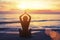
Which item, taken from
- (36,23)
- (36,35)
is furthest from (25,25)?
(36,23)

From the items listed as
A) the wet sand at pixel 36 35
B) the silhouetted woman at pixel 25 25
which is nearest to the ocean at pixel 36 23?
the wet sand at pixel 36 35

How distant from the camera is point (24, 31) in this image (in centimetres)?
890

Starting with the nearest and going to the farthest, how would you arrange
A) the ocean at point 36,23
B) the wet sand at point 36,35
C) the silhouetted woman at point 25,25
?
1. the silhouetted woman at point 25,25
2. the wet sand at point 36,35
3. the ocean at point 36,23

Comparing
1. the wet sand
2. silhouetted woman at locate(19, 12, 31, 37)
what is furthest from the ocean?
silhouetted woman at locate(19, 12, 31, 37)

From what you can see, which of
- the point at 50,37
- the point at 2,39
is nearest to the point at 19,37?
the point at 2,39

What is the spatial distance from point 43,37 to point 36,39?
1.49ft

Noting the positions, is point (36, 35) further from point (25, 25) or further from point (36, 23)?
point (36, 23)

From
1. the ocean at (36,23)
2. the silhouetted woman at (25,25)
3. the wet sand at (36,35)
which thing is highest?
the silhouetted woman at (25,25)

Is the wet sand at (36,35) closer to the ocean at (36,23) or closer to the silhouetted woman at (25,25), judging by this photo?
the silhouetted woman at (25,25)

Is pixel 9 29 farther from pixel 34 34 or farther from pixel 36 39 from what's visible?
pixel 36 39

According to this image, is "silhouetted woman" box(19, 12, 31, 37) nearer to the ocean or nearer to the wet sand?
the wet sand

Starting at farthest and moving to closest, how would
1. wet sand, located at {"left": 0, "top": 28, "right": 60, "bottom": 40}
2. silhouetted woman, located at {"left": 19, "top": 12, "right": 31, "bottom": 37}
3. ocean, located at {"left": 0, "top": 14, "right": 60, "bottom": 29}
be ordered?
ocean, located at {"left": 0, "top": 14, "right": 60, "bottom": 29}, wet sand, located at {"left": 0, "top": 28, "right": 60, "bottom": 40}, silhouetted woman, located at {"left": 19, "top": 12, "right": 31, "bottom": 37}

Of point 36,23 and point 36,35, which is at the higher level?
point 36,35

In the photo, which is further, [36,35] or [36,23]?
[36,23]
